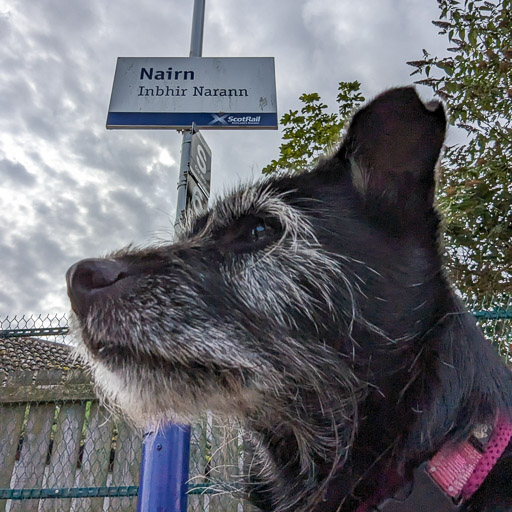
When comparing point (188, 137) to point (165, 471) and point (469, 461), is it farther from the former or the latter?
point (469, 461)

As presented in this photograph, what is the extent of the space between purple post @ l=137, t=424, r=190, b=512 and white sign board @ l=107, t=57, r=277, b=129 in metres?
2.05

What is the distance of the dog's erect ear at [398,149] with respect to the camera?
1681 millimetres

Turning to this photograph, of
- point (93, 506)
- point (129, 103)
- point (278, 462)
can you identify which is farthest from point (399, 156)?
point (93, 506)

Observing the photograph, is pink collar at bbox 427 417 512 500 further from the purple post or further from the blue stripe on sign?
the blue stripe on sign

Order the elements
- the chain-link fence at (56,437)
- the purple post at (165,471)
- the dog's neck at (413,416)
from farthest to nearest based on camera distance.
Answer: the chain-link fence at (56,437) → the purple post at (165,471) → the dog's neck at (413,416)

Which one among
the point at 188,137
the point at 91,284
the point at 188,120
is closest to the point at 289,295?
Answer: the point at 91,284

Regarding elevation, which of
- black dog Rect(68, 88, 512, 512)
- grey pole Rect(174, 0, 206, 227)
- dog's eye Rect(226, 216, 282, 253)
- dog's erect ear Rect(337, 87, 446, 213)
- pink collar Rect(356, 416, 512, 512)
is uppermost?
grey pole Rect(174, 0, 206, 227)

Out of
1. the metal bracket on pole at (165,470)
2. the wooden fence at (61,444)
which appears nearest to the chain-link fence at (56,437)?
the wooden fence at (61,444)

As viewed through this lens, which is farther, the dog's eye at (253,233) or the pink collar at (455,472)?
the dog's eye at (253,233)

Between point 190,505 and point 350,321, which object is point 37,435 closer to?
point 190,505

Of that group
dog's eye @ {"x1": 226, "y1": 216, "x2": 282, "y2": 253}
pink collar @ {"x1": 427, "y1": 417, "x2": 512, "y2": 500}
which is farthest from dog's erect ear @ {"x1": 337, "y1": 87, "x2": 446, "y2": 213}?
pink collar @ {"x1": 427, "y1": 417, "x2": 512, "y2": 500}

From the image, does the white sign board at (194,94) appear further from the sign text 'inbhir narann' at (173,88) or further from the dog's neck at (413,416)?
the dog's neck at (413,416)

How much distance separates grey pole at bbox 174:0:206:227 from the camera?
9.65ft

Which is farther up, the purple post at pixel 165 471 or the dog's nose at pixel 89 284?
the dog's nose at pixel 89 284
